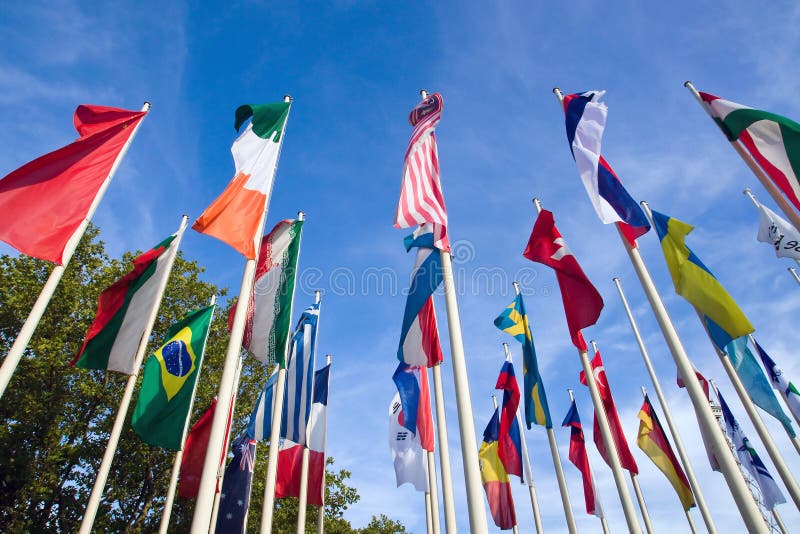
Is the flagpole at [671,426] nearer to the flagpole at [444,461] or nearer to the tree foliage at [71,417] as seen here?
the flagpole at [444,461]

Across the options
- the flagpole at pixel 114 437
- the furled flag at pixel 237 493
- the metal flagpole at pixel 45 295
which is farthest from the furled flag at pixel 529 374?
the metal flagpole at pixel 45 295

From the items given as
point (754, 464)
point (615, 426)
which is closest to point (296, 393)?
point (615, 426)

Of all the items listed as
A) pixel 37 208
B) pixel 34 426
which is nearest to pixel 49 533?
pixel 34 426

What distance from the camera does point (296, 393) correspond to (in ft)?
41.6

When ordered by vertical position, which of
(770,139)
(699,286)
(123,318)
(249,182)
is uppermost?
(249,182)

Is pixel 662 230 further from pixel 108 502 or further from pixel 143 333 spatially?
pixel 108 502

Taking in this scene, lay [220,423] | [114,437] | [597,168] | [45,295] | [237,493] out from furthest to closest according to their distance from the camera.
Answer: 1. [237,493]
2. [114,437]
3. [597,168]
4. [45,295]
5. [220,423]

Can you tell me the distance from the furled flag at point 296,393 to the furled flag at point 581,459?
29.8 feet

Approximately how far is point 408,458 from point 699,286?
9.96 m

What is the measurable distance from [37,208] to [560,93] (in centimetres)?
1168

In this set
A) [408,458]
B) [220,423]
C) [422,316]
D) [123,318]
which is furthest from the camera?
[408,458]

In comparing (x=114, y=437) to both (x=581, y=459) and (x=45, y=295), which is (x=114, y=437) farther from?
(x=581, y=459)

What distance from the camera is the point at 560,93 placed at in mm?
12102

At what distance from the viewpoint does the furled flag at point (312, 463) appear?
14047mm
